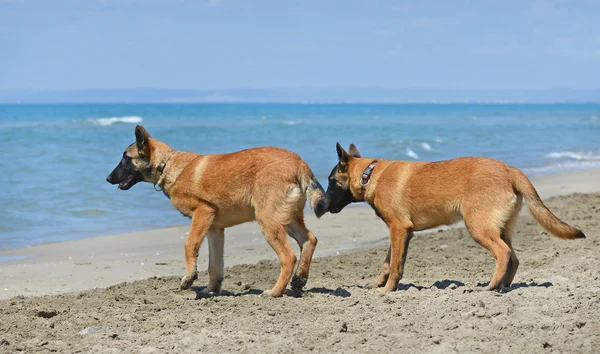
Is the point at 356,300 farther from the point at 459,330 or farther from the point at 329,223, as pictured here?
the point at 329,223

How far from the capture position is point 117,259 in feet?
35.9

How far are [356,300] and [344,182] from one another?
1.64 meters

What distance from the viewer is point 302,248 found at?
7.60m

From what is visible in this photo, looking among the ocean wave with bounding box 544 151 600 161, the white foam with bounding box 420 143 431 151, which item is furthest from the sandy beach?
the white foam with bounding box 420 143 431 151

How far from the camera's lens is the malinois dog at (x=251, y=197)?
24.2 ft

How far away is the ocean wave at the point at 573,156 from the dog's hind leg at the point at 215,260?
907 inches

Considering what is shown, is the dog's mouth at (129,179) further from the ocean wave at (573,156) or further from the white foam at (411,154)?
the ocean wave at (573,156)

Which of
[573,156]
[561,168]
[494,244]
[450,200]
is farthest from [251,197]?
[573,156]

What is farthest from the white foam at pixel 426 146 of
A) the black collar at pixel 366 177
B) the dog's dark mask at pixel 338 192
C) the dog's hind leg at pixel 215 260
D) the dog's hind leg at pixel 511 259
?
the dog's hind leg at pixel 215 260

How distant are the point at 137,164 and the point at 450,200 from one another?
10.3ft

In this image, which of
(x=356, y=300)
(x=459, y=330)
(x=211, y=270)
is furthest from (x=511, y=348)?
(x=211, y=270)

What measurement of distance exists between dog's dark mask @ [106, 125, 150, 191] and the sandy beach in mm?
1127

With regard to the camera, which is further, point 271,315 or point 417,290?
point 417,290

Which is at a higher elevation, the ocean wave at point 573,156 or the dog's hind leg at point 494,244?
the dog's hind leg at point 494,244
